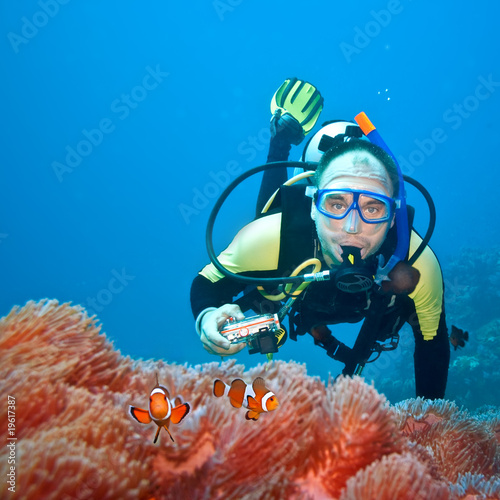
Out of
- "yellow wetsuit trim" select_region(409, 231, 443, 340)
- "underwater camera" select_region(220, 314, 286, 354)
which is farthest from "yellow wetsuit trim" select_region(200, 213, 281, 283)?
"yellow wetsuit trim" select_region(409, 231, 443, 340)

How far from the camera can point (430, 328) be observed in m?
3.26

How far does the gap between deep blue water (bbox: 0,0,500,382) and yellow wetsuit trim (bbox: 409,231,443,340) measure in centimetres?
6779

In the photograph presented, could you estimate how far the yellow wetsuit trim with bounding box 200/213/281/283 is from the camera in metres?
3.12

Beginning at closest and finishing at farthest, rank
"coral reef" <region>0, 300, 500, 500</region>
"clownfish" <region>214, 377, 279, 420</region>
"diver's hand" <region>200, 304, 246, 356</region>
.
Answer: "coral reef" <region>0, 300, 500, 500</region> < "clownfish" <region>214, 377, 279, 420</region> < "diver's hand" <region>200, 304, 246, 356</region>

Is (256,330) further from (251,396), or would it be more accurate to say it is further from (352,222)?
(352,222)

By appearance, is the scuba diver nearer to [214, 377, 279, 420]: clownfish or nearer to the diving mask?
the diving mask

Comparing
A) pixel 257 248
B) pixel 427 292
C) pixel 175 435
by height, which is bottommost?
pixel 175 435

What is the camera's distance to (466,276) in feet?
50.8

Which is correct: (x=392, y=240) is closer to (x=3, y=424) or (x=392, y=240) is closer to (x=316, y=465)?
(x=316, y=465)

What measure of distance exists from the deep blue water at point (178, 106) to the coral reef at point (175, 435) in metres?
69.2

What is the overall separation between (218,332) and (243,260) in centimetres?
102

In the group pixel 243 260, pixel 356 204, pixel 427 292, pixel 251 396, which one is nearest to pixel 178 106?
pixel 243 260

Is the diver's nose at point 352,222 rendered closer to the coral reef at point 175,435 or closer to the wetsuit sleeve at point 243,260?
the wetsuit sleeve at point 243,260

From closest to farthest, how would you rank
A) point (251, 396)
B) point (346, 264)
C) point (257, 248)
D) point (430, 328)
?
point (251, 396), point (346, 264), point (257, 248), point (430, 328)
